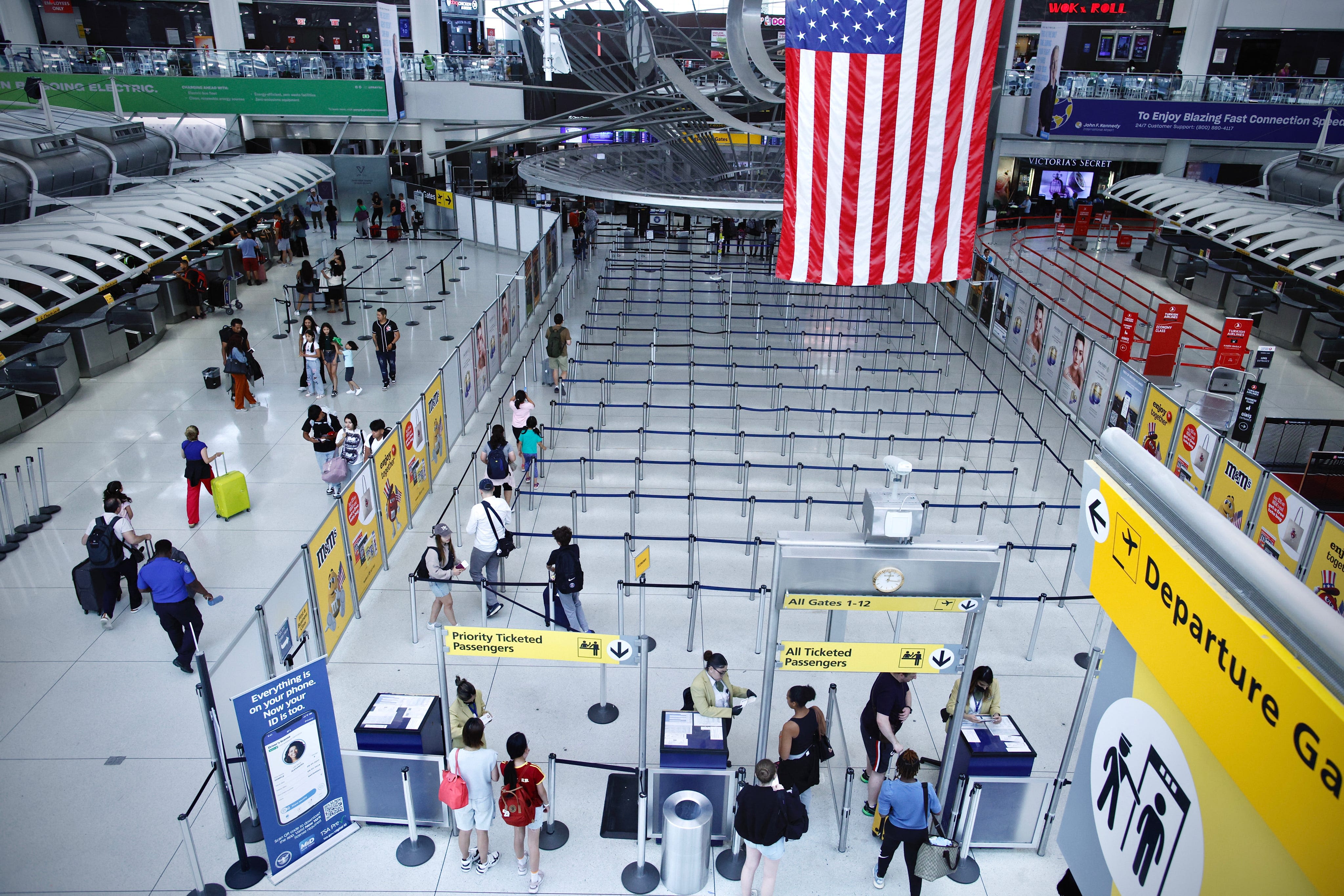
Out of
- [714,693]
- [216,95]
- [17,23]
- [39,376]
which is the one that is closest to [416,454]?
[714,693]

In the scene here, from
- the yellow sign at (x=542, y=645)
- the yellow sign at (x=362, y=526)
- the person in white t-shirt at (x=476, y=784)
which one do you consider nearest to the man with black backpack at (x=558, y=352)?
the yellow sign at (x=362, y=526)

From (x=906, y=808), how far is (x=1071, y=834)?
285 cm

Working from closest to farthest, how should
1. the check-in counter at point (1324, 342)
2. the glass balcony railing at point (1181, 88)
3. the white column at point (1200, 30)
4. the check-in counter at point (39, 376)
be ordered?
the check-in counter at point (39, 376) < the check-in counter at point (1324, 342) < the glass balcony railing at point (1181, 88) < the white column at point (1200, 30)

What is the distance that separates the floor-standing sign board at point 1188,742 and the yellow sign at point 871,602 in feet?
8.79

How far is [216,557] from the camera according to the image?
1111cm

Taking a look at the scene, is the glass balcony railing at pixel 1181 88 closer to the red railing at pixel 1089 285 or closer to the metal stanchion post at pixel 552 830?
the red railing at pixel 1089 285

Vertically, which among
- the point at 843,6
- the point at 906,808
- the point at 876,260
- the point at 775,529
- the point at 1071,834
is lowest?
the point at 775,529

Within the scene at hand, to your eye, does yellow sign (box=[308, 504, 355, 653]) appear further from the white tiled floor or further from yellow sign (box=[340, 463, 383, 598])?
the white tiled floor

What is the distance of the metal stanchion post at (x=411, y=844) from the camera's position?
273 inches

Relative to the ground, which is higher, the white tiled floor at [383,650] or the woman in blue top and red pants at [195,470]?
the woman in blue top and red pants at [195,470]

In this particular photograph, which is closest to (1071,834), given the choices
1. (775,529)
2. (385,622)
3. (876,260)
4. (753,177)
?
(876,260)

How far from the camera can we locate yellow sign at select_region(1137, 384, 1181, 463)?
41.8 ft

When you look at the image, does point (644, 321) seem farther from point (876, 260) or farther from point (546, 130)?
point (546, 130)

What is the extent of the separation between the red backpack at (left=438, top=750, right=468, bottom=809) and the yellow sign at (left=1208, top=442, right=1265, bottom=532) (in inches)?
358
